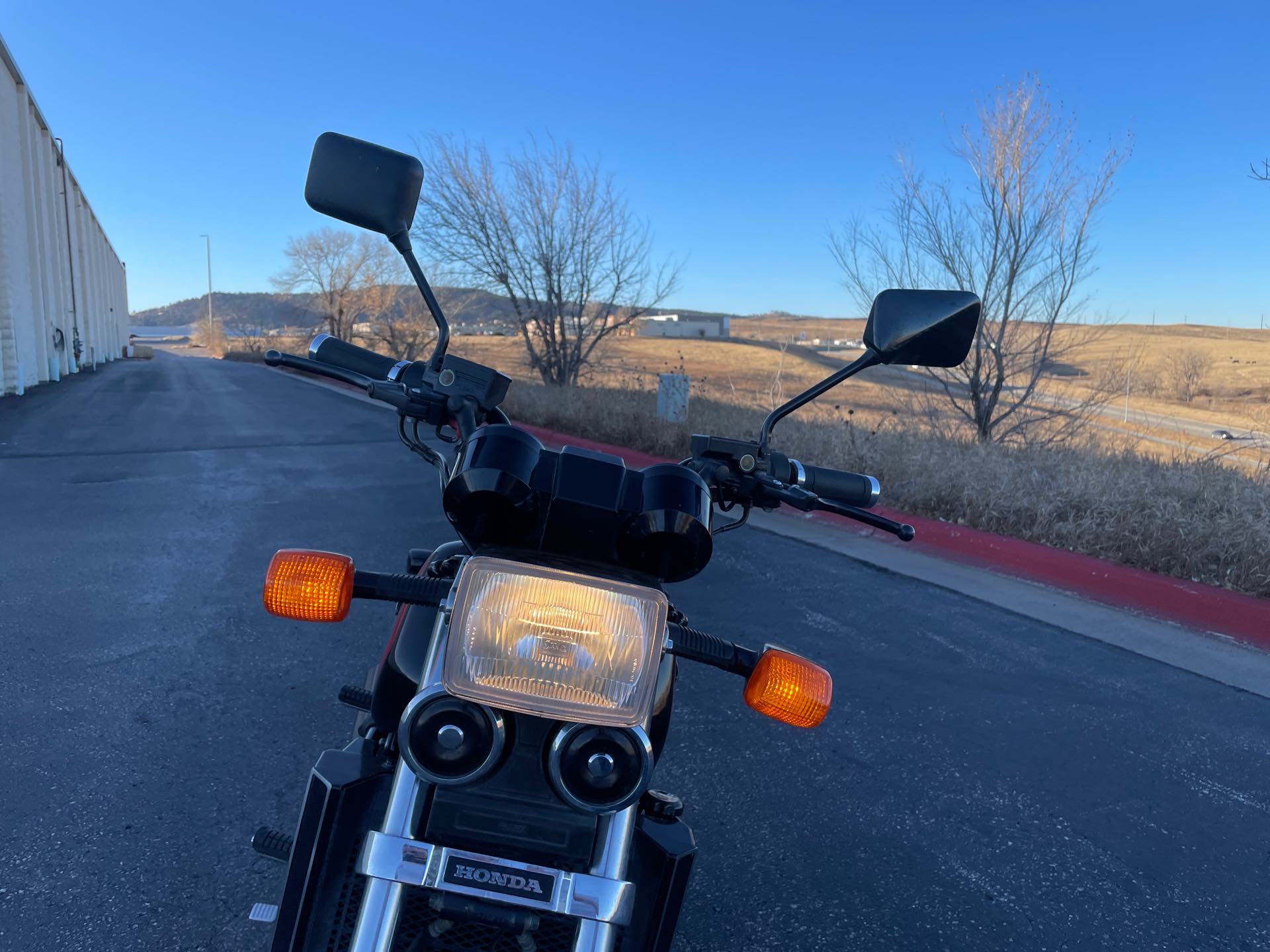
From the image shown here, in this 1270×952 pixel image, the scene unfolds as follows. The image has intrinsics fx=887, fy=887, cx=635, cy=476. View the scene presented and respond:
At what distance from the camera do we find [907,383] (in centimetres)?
1481

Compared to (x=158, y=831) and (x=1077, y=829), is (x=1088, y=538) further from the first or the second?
(x=158, y=831)

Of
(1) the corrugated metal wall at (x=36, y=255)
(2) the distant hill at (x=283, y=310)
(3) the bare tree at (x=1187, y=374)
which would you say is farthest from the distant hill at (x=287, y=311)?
(3) the bare tree at (x=1187, y=374)

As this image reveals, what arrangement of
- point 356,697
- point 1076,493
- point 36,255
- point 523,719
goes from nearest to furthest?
1. point 523,719
2. point 356,697
3. point 1076,493
4. point 36,255

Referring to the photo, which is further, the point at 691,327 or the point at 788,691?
the point at 691,327

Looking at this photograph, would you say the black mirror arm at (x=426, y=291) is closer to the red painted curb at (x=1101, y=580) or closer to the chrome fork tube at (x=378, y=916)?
the chrome fork tube at (x=378, y=916)

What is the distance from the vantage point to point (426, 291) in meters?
1.91

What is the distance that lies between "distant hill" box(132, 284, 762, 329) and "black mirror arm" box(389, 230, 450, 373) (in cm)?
550

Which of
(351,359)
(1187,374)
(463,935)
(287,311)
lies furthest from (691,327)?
(463,935)

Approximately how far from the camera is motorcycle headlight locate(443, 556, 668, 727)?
4.21 feet

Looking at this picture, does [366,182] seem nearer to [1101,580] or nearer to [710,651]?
[710,651]

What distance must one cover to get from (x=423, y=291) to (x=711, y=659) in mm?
985

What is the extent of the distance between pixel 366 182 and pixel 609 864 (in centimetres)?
148

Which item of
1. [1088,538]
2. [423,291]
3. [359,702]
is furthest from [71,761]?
[1088,538]

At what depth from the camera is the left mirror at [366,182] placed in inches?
76.2
